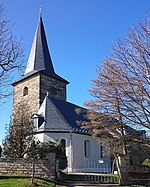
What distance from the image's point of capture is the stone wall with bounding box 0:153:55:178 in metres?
13.9

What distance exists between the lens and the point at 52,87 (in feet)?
119

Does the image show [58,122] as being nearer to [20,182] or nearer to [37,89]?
[37,89]

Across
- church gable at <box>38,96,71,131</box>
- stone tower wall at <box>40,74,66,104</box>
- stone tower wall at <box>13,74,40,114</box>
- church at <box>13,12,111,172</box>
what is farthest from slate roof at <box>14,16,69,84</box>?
church gable at <box>38,96,71,131</box>

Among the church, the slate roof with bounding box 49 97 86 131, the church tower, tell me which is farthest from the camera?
the church tower

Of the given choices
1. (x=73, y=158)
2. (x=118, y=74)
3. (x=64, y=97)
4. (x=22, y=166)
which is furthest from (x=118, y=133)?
(x=64, y=97)

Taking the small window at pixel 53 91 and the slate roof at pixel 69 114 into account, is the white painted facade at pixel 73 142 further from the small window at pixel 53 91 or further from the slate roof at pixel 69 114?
the small window at pixel 53 91

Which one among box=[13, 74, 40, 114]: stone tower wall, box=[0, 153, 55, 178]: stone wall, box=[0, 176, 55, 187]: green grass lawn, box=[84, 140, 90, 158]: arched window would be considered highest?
box=[13, 74, 40, 114]: stone tower wall

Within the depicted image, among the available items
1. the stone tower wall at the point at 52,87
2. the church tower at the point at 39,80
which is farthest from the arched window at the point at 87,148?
the stone tower wall at the point at 52,87

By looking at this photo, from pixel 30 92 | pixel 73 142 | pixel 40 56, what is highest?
pixel 40 56

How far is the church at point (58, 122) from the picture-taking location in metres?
24.1

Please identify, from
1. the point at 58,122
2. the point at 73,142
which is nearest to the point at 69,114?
the point at 58,122

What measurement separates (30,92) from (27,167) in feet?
71.8

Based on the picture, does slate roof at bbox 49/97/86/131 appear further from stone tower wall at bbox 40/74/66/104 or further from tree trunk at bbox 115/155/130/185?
tree trunk at bbox 115/155/130/185

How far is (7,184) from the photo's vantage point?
11328mm
